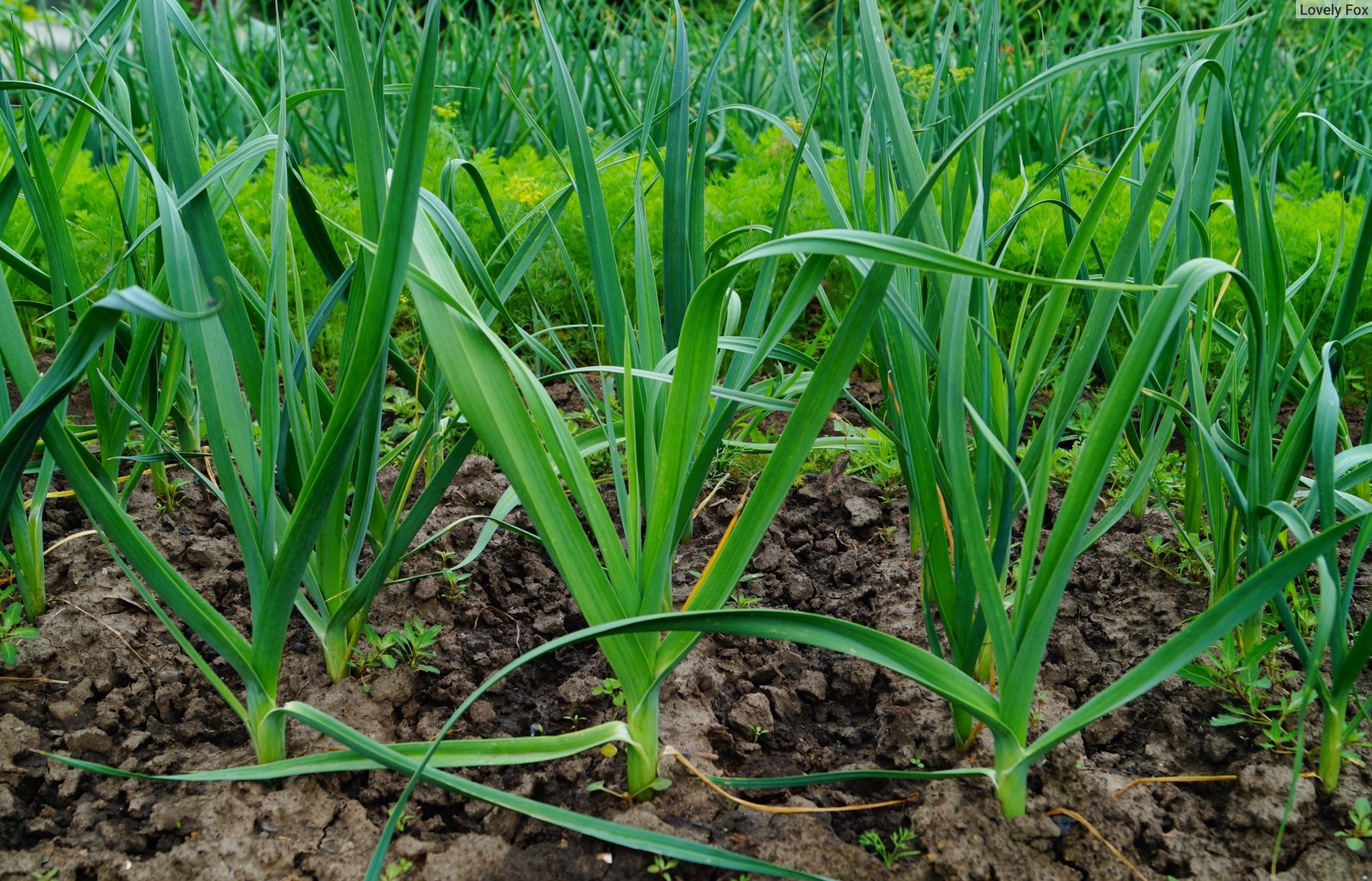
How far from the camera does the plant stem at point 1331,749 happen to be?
3.61 ft

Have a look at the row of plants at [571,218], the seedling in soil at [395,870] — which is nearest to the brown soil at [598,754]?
the seedling in soil at [395,870]

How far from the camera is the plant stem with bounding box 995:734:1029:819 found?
3.40 feet

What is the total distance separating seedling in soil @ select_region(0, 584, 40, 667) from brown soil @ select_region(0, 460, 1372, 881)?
0.02m

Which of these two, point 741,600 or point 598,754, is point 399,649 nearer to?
point 598,754

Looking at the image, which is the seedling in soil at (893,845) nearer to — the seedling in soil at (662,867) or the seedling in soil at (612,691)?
the seedling in soil at (662,867)

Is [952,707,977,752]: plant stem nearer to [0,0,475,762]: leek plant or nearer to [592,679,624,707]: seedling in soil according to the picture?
[592,679,624,707]: seedling in soil

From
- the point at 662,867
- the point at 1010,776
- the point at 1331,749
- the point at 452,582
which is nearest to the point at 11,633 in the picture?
the point at 452,582

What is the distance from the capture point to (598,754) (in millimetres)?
1208

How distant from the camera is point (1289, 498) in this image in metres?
1.23

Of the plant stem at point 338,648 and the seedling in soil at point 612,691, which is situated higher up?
the plant stem at point 338,648

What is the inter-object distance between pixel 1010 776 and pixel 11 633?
1244 millimetres

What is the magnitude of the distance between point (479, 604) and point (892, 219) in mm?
808

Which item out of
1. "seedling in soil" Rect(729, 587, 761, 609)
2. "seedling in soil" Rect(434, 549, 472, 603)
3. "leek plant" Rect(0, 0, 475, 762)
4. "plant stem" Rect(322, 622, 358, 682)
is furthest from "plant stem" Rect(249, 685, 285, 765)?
"seedling in soil" Rect(729, 587, 761, 609)

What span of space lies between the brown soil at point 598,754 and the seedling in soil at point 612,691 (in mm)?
16
